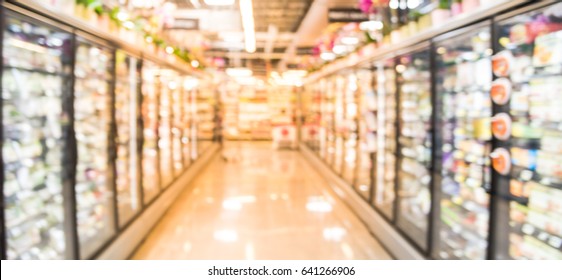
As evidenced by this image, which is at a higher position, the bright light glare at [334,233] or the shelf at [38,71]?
the shelf at [38,71]

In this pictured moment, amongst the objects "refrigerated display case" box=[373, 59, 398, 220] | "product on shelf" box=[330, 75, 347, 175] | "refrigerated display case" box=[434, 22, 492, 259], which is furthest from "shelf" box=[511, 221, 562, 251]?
"product on shelf" box=[330, 75, 347, 175]

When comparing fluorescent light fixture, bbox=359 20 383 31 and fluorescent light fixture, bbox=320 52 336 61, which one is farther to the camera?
fluorescent light fixture, bbox=320 52 336 61

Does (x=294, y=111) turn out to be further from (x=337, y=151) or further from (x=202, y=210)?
(x=202, y=210)

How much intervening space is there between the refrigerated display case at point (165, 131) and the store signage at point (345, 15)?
2.41m

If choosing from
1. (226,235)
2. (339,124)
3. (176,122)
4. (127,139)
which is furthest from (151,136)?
(339,124)

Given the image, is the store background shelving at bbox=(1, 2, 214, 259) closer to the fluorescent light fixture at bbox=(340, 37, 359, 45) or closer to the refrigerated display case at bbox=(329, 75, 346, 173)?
the fluorescent light fixture at bbox=(340, 37, 359, 45)

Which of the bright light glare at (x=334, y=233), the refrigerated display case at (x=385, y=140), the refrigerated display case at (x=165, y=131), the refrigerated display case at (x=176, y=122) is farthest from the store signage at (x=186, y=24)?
the bright light glare at (x=334, y=233)

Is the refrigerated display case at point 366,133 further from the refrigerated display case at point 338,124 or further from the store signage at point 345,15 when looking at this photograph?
the refrigerated display case at point 338,124

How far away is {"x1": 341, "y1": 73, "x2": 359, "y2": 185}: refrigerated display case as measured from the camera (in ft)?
21.1

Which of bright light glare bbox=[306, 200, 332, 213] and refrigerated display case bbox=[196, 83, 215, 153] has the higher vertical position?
refrigerated display case bbox=[196, 83, 215, 153]

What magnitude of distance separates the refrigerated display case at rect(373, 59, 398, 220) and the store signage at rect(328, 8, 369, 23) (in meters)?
1.23

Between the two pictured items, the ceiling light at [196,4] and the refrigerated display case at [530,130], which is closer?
the refrigerated display case at [530,130]

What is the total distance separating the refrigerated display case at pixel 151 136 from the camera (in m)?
5.49

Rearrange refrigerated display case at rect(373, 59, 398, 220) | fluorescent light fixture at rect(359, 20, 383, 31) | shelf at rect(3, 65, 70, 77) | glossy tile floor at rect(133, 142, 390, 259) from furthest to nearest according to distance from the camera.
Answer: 1. fluorescent light fixture at rect(359, 20, 383, 31)
2. refrigerated display case at rect(373, 59, 398, 220)
3. glossy tile floor at rect(133, 142, 390, 259)
4. shelf at rect(3, 65, 70, 77)
